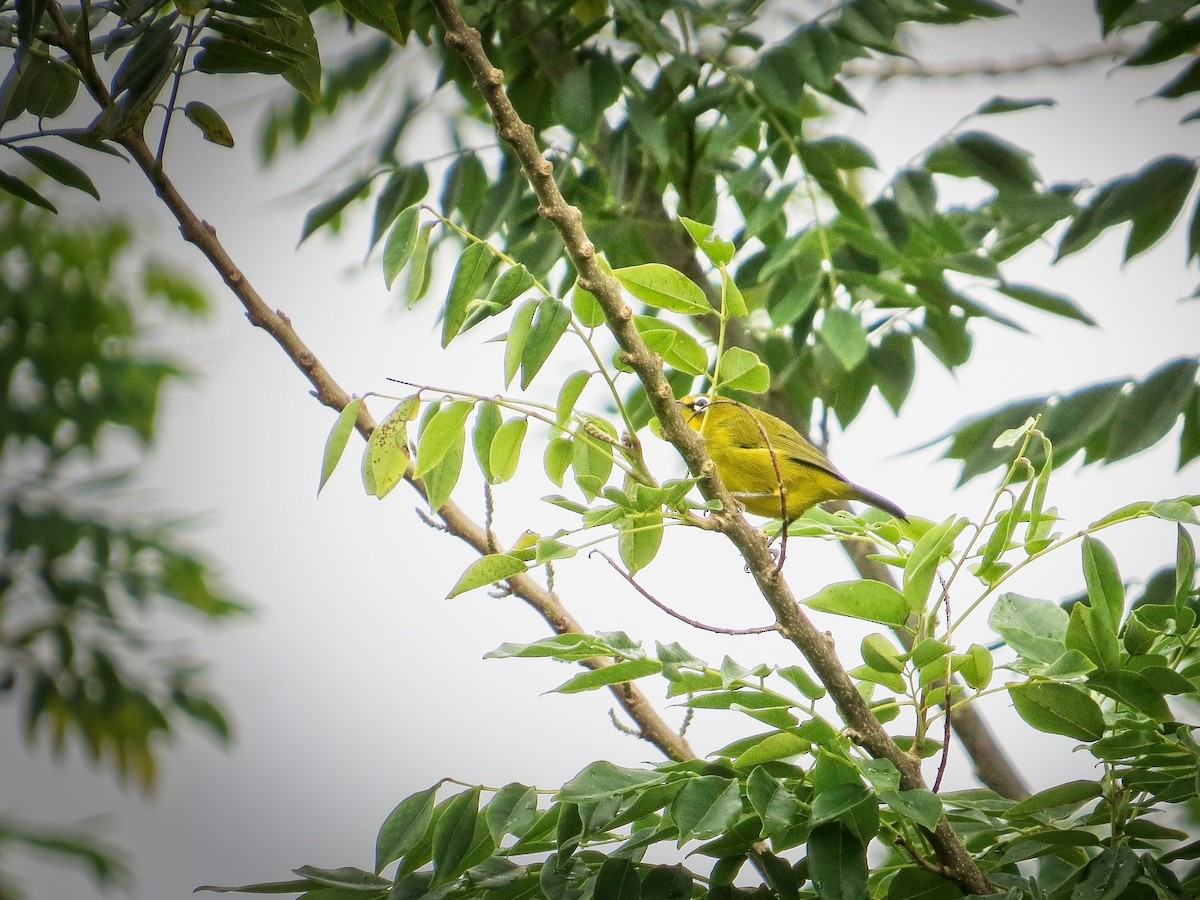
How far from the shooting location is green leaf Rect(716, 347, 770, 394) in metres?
1.57

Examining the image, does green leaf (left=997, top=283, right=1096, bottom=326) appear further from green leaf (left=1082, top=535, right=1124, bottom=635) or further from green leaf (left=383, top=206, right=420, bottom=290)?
green leaf (left=383, top=206, right=420, bottom=290)

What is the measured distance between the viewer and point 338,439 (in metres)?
1.50

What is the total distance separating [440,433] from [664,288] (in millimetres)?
406

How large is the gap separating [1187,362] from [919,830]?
1.39 meters

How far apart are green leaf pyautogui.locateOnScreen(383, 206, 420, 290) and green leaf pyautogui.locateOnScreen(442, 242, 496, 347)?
0.08m

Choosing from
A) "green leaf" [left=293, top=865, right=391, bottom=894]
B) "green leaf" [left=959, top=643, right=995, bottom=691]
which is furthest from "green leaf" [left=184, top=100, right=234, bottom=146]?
"green leaf" [left=959, top=643, right=995, bottom=691]

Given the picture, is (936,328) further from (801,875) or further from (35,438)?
(35,438)

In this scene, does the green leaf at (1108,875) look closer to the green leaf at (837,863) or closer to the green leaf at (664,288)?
the green leaf at (837,863)

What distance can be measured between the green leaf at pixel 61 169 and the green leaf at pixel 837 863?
4.81 ft

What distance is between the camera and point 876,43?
8.41 ft

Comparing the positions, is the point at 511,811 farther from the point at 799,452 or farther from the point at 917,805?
the point at 799,452

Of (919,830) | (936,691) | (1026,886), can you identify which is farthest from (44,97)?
(1026,886)

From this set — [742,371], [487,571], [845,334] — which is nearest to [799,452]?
[845,334]

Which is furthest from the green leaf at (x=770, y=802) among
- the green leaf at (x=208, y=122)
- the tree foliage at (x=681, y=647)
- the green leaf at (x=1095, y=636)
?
the green leaf at (x=208, y=122)
